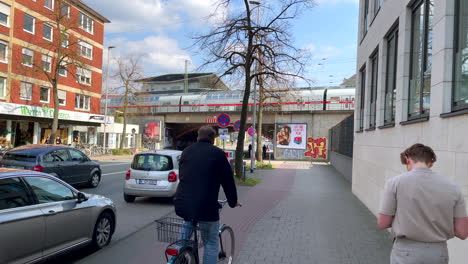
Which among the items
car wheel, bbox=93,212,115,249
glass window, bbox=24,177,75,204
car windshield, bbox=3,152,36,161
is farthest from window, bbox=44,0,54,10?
glass window, bbox=24,177,75,204

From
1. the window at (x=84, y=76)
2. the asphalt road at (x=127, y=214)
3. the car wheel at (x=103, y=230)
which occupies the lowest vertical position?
the asphalt road at (x=127, y=214)

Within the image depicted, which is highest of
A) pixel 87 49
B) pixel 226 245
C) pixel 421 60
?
pixel 87 49

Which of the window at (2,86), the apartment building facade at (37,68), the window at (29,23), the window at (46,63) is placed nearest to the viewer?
the apartment building facade at (37,68)

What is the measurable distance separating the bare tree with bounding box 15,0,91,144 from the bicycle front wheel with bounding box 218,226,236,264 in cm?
2183

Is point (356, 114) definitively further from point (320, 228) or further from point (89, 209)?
point (89, 209)

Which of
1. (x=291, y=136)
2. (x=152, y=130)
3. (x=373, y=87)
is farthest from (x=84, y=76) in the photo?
(x=373, y=87)

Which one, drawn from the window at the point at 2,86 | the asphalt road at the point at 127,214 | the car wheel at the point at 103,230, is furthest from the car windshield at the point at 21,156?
the window at the point at 2,86

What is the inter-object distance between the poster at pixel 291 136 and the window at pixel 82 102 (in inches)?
798

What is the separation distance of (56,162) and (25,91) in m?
21.5

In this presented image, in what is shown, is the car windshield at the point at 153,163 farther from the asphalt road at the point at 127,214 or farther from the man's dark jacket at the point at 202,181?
the man's dark jacket at the point at 202,181

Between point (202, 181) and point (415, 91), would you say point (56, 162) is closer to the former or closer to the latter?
point (202, 181)

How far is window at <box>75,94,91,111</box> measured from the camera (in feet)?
115

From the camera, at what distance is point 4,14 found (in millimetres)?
26406

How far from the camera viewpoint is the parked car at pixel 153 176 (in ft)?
31.5
